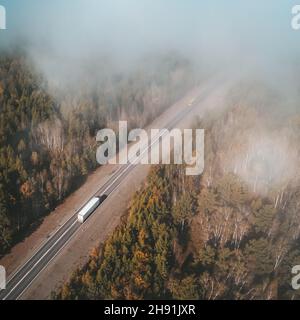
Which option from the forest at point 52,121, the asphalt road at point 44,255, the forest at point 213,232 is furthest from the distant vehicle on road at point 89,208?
the forest at point 52,121

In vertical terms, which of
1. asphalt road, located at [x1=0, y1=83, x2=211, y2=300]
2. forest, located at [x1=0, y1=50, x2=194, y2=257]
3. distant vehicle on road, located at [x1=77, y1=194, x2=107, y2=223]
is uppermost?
forest, located at [x1=0, y1=50, x2=194, y2=257]

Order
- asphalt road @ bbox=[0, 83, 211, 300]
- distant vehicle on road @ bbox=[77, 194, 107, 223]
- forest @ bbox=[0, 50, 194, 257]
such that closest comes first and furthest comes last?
asphalt road @ bbox=[0, 83, 211, 300] < distant vehicle on road @ bbox=[77, 194, 107, 223] < forest @ bbox=[0, 50, 194, 257]

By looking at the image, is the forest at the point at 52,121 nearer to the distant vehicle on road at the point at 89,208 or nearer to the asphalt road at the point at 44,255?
the asphalt road at the point at 44,255

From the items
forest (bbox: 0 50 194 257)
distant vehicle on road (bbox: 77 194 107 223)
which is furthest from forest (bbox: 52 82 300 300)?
forest (bbox: 0 50 194 257)

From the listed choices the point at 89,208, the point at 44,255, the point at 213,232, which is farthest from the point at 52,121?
the point at 213,232

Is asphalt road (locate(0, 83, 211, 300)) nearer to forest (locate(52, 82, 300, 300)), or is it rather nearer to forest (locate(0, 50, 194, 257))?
forest (locate(0, 50, 194, 257))

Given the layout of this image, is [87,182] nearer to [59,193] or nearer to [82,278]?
[59,193]
